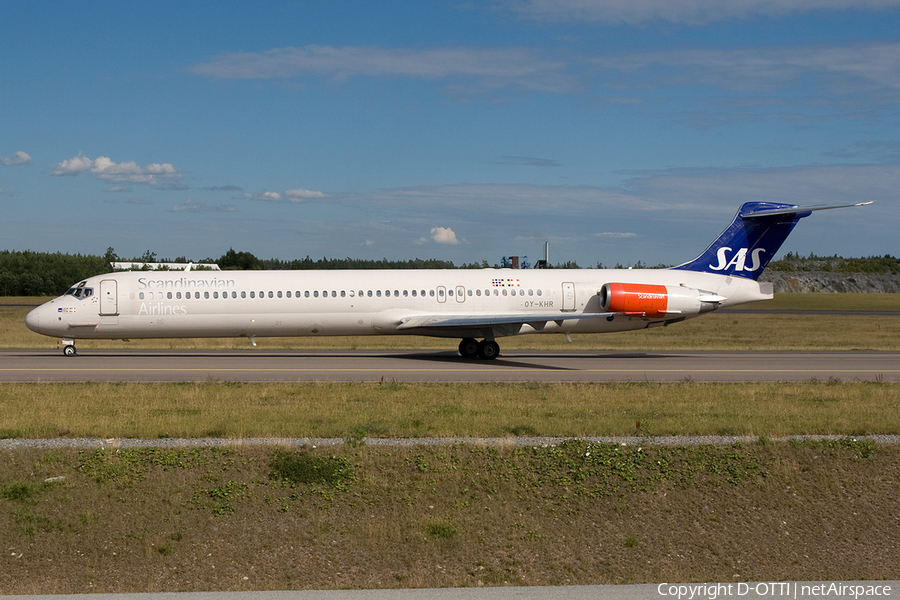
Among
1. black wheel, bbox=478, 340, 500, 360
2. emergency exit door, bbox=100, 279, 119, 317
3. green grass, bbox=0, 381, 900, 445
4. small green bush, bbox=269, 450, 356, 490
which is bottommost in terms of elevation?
small green bush, bbox=269, 450, 356, 490

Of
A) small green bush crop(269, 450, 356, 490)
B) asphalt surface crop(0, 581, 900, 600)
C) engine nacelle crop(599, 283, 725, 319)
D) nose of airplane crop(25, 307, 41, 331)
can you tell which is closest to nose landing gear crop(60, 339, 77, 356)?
nose of airplane crop(25, 307, 41, 331)

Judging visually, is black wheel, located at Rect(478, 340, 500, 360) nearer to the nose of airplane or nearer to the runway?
the runway

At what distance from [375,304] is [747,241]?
16.3m

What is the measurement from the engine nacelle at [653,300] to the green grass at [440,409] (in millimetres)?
9420

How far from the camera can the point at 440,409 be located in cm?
1819

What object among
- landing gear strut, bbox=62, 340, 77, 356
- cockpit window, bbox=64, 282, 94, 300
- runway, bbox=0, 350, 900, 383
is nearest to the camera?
runway, bbox=0, 350, 900, 383

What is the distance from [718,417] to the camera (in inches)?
672

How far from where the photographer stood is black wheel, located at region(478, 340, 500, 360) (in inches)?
1283

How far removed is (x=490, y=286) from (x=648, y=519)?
21497 millimetres

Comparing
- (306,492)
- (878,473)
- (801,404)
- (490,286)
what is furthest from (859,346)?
(306,492)

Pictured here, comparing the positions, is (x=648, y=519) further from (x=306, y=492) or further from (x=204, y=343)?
(x=204, y=343)

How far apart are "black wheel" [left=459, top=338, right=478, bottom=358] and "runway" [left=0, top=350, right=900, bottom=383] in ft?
1.33

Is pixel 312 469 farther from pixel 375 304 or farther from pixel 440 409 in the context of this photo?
pixel 375 304

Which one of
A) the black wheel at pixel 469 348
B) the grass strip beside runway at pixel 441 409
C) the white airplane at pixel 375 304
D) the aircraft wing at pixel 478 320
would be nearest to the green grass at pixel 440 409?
the grass strip beside runway at pixel 441 409
